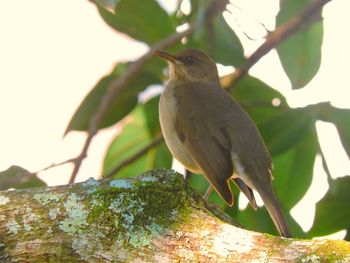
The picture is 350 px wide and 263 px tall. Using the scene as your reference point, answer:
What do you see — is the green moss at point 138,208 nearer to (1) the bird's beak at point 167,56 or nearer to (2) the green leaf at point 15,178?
(2) the green leaf at point 15,178

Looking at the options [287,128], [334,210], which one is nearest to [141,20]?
[287,128]

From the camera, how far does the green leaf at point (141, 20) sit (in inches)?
217

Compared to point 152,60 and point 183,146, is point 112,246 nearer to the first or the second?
point 183,146

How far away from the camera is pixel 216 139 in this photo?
540 cm

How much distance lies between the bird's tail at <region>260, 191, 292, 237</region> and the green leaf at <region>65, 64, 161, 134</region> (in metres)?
1.26

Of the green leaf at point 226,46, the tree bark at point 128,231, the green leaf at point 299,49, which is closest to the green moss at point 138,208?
the tree bark at point 128,231

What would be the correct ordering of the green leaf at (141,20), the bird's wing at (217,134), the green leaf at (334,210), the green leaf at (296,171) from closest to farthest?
the green leaf at (334,210), the green leaf at (296,171), the bird's wing at (217,134), the green leaf at (141,20)

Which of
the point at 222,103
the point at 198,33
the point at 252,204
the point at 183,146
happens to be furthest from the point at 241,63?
the point at 198,33

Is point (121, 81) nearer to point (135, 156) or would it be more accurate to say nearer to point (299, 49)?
point (135, 156)

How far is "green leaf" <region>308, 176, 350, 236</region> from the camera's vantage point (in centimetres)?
480

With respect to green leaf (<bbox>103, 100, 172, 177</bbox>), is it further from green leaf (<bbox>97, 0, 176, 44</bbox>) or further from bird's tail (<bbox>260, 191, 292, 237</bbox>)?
bird's tail (<bbox>260, 191, 292, 237</bbox>)

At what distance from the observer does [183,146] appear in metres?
5.38

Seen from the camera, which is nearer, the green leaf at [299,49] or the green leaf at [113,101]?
the green leaf at [299,49]

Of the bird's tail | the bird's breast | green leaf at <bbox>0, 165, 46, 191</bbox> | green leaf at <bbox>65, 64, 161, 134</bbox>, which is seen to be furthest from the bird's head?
green leaf at <bbox>0, 165, 46, 191</bbox>
